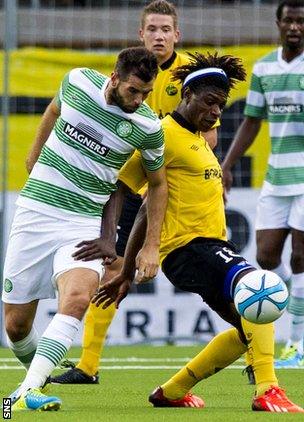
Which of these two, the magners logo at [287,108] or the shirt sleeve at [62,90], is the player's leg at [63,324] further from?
the magners logo at [287,108]

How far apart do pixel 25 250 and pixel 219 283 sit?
3.40 feet

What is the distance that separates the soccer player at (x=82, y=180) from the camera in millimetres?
7281

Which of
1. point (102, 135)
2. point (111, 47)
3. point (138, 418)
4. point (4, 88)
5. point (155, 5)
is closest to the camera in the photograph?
point (138, 418)

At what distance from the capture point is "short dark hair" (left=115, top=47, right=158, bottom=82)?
7.20 meters

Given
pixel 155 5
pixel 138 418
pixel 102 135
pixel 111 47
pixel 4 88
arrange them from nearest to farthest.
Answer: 1. pixel 138 418
2. pixel 102 135
3. pixel 155 5
4. pixel 4 88
5. pixel 111 47

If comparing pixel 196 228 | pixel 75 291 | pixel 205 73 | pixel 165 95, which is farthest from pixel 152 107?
pixel 75 291

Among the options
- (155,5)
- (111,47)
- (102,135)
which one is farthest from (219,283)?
(111,47)

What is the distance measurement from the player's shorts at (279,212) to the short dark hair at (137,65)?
12.1 ft

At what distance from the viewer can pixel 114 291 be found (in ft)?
25.5

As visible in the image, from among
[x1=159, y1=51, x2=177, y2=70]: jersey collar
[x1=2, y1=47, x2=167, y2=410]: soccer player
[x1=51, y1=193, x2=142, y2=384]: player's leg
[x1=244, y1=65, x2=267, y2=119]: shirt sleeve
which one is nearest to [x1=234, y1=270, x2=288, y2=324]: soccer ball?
[x1=2, y1=47, x2=167, y2=410]: soccer player

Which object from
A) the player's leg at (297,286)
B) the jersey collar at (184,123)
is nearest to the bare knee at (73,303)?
the jersey collar at (184,123)

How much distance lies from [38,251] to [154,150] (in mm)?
811

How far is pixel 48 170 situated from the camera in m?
7.47

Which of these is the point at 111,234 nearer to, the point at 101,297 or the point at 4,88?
the point at 101,297
